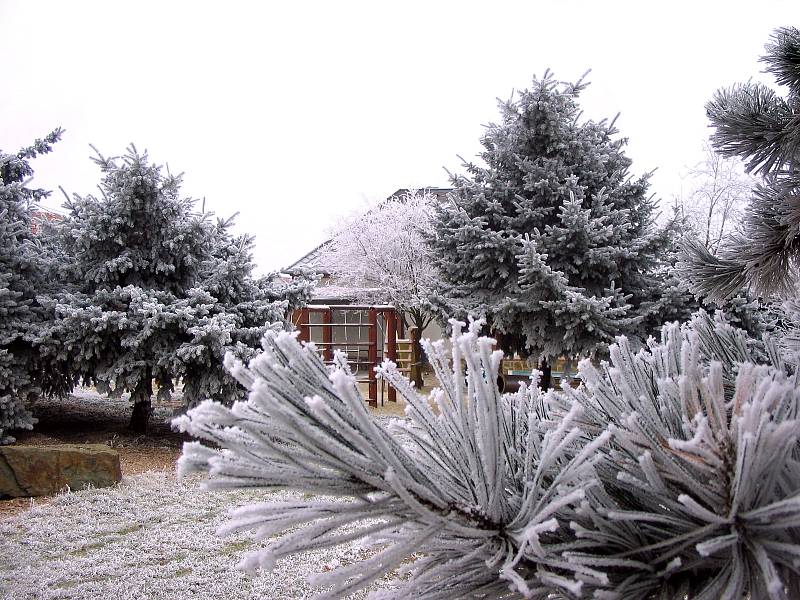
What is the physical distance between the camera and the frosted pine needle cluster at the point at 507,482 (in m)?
0.59

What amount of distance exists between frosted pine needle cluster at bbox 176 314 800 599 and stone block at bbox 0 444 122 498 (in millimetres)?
5744

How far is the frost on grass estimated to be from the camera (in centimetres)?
358

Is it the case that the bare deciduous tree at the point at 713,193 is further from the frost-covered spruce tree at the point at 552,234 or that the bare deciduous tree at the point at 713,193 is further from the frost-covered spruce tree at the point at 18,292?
the frost-covered spruce tree at the point at 18,292

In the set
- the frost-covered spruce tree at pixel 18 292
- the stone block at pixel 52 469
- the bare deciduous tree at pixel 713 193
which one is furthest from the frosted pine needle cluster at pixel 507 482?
the bare deciduous tree at pixel 713 193

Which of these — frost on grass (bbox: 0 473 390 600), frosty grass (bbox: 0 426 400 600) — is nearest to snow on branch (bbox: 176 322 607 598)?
frosty grass (bbox: 0 426 400 600)

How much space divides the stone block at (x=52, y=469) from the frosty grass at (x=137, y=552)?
19 centimetres

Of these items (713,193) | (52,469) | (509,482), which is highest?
(713,193)

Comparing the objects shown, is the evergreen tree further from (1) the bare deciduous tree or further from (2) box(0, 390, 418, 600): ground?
(1) the bare deciduous tree

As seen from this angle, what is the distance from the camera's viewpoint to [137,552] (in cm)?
416

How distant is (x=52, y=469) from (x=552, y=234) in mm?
6059

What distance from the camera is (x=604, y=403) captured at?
837mm

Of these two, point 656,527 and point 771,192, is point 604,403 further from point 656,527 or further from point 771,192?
point 771,192

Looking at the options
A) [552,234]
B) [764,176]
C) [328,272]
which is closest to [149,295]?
[552,234]

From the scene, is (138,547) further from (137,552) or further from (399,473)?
(399,473)
